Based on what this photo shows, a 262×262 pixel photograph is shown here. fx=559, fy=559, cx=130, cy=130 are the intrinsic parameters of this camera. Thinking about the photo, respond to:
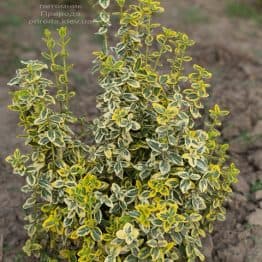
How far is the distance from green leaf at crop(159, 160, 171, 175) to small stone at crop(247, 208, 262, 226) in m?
0.90

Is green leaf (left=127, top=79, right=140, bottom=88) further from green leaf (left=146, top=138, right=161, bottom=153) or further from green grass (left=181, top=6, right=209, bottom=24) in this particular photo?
green grass (left=181, top=6, right=209, bottom=24)

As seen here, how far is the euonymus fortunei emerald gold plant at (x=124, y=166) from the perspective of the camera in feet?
7.86

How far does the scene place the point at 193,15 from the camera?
5172mm

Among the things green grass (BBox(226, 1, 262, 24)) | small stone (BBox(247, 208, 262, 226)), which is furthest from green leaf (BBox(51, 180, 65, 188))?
green grass (BBox(226, 1, 262, 24))

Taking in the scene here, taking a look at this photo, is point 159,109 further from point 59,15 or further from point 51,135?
point 59,15

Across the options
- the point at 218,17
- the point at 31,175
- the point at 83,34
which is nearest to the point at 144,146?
the point at 31,175

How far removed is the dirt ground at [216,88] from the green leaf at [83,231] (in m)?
0.69

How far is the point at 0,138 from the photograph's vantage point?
3.67 metres

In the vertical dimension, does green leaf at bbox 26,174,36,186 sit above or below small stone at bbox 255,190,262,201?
above

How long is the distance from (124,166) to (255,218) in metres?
0.98

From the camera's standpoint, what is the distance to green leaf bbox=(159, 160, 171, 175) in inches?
95.1

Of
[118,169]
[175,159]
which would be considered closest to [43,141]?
[118,169]

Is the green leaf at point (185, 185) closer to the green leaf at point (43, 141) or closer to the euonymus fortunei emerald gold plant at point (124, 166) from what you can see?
the euonymus fortunei emerald gold plant at point (124, 166)

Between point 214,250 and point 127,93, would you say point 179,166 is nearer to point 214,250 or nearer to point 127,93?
point 127,93
